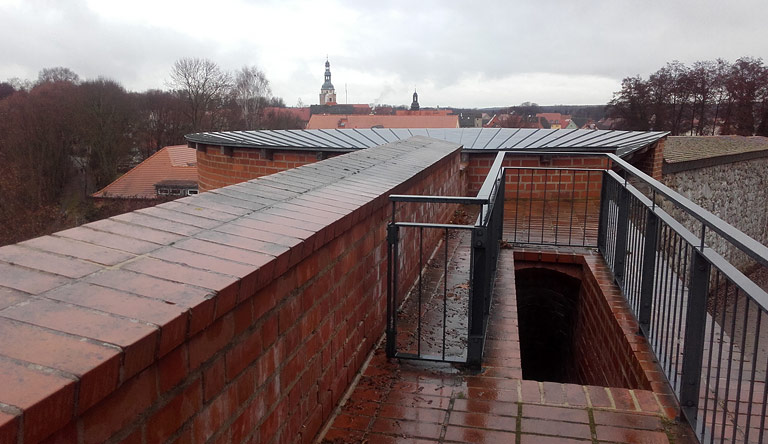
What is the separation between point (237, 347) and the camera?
187cm

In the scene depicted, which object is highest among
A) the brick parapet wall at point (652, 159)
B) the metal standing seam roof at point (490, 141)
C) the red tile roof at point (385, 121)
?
the red tile roof at point (385, 121)

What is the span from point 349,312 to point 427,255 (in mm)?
2510

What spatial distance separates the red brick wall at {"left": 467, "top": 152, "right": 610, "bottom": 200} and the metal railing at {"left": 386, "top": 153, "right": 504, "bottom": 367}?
186 inches

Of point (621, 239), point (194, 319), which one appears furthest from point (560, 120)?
point (194, 319)

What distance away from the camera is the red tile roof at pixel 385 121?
206 ft

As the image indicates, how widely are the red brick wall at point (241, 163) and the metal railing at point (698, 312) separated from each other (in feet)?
19.9

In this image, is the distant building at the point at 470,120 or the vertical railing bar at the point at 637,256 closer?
the vertical railing bar at the point at 637,256

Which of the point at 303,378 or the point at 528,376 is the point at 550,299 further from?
the point at 303,378

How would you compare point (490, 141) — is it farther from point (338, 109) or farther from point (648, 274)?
point (338, 109)

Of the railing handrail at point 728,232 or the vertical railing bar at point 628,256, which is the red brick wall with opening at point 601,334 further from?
the railing handrail at point 728,232

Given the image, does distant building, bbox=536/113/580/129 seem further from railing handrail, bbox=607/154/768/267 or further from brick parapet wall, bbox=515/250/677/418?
railing handrail, bbox=607/154/768/267

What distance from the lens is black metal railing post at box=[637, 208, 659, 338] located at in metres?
3.62

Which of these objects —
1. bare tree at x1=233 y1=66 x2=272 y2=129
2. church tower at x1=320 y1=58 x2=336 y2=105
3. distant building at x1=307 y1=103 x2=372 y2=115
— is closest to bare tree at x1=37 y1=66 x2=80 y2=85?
bare tree at x1=233 y1=66 x2=272 y2=129

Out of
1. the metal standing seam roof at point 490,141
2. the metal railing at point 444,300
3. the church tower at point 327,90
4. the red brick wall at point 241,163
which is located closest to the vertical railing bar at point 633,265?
the metal railing at point 444,300
